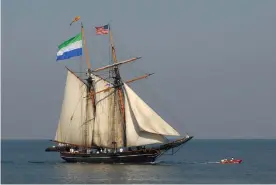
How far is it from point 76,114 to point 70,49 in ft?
32.2

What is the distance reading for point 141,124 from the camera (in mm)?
104688

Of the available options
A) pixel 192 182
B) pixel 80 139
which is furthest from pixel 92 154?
pixel 192 182

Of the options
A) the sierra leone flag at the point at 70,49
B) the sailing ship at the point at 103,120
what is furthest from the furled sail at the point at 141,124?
the sierra leone flag at the point at 70,49

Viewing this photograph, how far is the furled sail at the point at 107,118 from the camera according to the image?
108562 millimetres

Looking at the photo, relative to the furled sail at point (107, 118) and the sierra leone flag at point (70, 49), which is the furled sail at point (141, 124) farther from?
the sierra leone flag at point (70, 49)

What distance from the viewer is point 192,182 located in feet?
276

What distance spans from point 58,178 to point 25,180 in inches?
165

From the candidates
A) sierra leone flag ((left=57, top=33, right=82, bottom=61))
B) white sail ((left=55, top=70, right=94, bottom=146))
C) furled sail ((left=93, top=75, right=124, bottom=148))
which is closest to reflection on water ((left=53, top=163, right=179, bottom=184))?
furled sail ((left=93, top=75, right=124, bottom=148))

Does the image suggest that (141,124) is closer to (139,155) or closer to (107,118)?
(139,155)

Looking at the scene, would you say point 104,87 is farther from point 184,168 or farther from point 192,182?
point 192,182

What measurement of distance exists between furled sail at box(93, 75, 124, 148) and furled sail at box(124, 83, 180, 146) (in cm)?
188

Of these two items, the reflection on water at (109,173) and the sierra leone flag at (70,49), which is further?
the sierra leone flag at (70,49)

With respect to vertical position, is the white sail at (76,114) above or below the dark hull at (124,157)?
above

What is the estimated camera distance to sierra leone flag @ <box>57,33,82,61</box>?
365 feet
